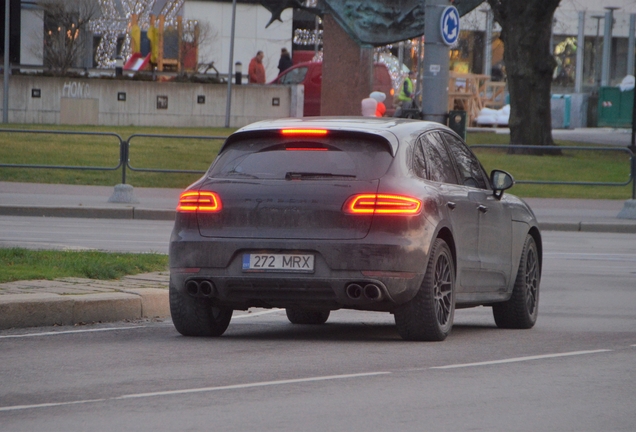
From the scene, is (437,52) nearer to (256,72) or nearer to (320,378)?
(320,378)

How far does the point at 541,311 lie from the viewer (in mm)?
11406

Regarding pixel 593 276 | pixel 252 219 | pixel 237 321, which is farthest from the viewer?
pixel 593 276

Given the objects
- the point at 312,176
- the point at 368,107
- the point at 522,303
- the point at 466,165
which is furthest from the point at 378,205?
the point at 368,107

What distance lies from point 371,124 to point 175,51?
40068mm

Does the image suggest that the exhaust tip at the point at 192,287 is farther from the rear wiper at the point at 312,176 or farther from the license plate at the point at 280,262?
the rear wiper at the point at 312,176

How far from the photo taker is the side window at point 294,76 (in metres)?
43.7

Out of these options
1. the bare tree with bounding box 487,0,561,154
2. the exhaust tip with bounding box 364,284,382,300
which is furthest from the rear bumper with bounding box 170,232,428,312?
the bare tree with bounding box 487,0,561,154

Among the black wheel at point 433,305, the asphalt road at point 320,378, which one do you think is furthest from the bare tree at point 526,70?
the black wheel at point 433,305

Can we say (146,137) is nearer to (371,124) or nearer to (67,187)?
(67,187)

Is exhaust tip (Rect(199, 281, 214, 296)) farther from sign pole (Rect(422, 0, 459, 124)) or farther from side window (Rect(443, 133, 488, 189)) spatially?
sign pole (Rect(422, 0, 459, 124))

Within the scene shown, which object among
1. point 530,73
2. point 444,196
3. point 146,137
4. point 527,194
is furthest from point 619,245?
point 530,73

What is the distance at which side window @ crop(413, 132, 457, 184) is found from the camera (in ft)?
29.2

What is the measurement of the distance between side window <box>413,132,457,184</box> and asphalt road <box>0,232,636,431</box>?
115 cm

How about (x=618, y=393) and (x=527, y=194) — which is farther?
(x=527, y=194)
